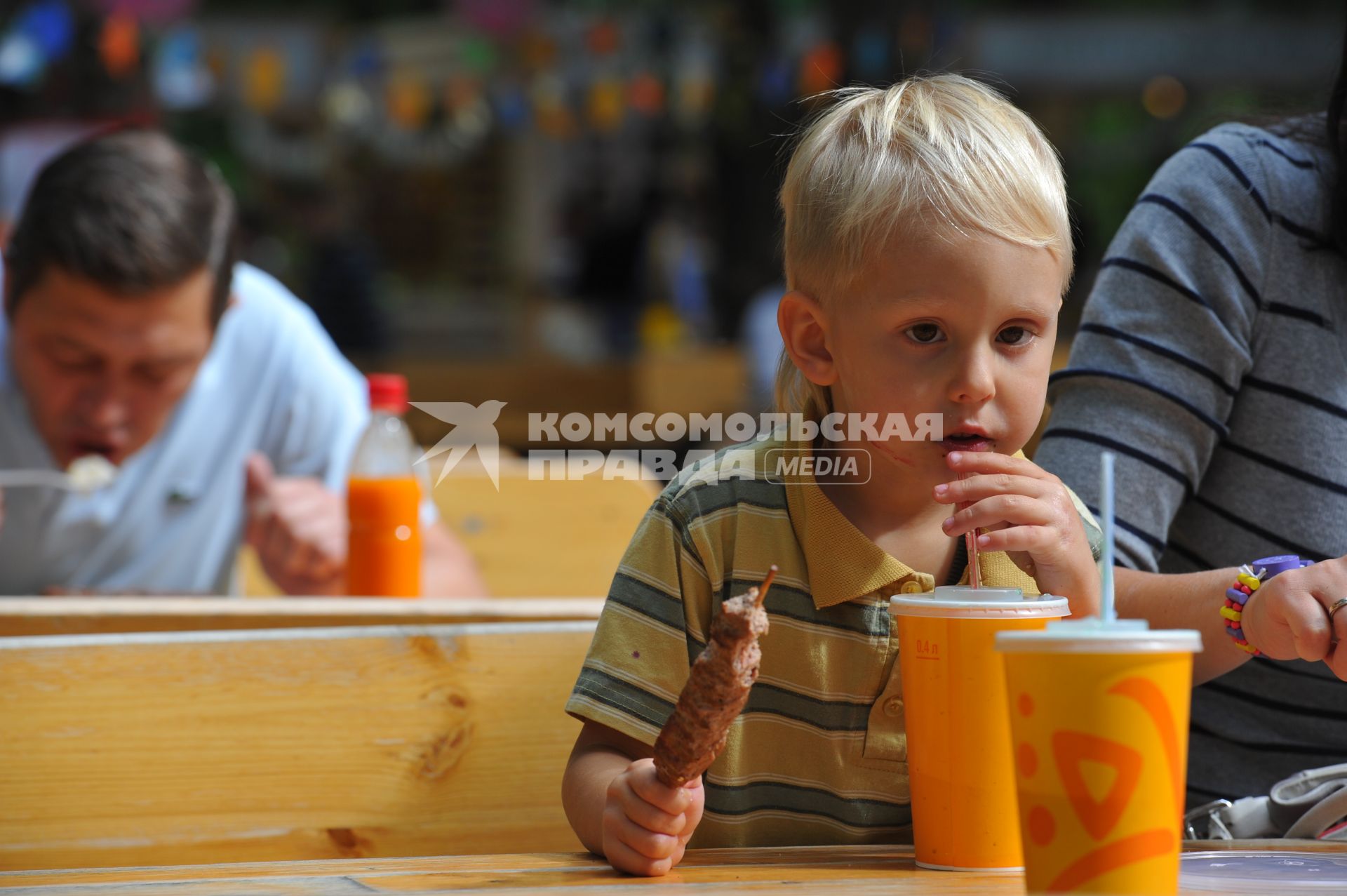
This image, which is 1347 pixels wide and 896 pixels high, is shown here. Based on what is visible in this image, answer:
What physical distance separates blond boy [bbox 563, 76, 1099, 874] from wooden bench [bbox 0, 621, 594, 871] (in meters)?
0.33

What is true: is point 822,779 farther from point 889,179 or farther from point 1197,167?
point 1197,167

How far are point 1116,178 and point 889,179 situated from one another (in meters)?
13.2

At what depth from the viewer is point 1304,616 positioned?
→ 118cm

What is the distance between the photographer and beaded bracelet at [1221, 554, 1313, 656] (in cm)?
126

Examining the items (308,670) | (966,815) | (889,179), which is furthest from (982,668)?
(308,670)

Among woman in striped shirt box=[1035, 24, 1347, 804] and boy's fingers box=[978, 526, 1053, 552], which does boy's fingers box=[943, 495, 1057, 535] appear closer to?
boy's fingers box=[978, 526, 1053, 552]

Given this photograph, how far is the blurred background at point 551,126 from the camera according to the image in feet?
27.8

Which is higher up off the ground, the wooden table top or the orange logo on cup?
the orange logo on cup

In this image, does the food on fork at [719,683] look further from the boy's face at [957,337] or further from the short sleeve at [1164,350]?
the short sleeve at [1164,350]

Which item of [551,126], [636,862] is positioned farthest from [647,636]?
[551,126]

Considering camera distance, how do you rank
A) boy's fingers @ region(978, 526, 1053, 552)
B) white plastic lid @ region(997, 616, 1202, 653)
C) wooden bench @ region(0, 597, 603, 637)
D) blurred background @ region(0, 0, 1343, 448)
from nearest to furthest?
white plastic lid @ region(997, 616, 1202, 653)
boy's fingers @ region(978, 526, 1053, 552)
wooden bench @ region(0, 597, 603, 637)
blurred background @ region(0, 0, 1343, 448)

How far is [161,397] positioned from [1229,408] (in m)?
1.85

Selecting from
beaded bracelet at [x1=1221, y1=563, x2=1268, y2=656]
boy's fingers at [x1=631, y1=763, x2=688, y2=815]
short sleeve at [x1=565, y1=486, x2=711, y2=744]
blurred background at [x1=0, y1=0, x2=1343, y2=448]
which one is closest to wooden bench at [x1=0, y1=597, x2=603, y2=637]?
short sleeve at [x1=565, y1=486, x2=711, y2=744]

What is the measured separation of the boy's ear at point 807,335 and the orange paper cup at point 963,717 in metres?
0.30
